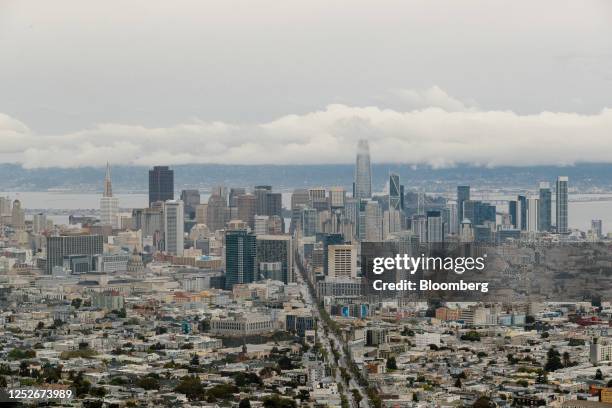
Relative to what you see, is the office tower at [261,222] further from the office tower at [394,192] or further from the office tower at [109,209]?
the office tower at [394,192]

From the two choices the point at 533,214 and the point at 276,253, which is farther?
the point at 276,253

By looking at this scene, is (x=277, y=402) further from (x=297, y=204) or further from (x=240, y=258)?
(x=297, y=204)

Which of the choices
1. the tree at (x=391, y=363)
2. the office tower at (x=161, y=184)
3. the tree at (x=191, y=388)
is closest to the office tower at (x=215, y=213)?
the office tower at (x=161, y=184)

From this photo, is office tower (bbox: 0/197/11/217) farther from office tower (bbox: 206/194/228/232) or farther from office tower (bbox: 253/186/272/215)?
office tower (bbox: 253/186/272/215)

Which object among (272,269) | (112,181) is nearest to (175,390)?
(272,269)

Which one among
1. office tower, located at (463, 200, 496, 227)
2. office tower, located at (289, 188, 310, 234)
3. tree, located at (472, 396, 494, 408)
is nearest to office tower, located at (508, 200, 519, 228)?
office tower, located at (463, 200, 496, 227)

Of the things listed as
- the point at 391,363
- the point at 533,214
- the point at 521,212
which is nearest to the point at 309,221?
the point at 533,214

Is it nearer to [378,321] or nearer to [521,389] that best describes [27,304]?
[378,321]
